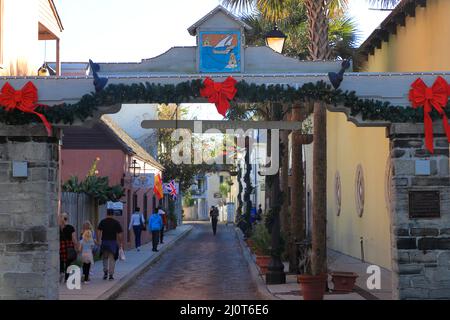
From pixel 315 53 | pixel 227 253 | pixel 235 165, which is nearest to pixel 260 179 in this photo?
pixel 235 165

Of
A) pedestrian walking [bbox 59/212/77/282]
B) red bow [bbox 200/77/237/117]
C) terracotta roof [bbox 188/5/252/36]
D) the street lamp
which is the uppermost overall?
the street lamp

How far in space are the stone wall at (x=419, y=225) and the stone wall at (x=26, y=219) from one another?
5332 millimetres

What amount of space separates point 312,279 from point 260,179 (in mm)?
44035

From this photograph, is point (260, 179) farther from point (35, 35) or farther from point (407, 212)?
point (407, 212)

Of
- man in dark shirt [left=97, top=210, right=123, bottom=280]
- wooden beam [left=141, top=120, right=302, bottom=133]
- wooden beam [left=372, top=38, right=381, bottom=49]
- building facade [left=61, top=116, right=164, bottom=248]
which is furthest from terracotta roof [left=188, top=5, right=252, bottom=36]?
building facade [left=61, top=116, right=164, bottom=248]

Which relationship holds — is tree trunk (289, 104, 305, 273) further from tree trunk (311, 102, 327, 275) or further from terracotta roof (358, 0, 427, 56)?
terracotta roof (358, 0, 427, 56)

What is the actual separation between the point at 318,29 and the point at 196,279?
6.92 metres

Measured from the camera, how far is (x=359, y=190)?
2366cm

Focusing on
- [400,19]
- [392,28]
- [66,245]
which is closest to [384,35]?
[392,28]

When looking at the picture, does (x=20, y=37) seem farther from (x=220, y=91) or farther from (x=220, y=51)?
(x=220, y=91)

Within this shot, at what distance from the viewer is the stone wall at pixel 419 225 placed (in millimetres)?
11430

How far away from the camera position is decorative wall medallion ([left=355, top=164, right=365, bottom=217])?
76.1 ft

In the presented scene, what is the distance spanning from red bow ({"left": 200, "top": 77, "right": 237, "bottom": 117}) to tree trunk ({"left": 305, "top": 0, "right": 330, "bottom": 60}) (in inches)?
205

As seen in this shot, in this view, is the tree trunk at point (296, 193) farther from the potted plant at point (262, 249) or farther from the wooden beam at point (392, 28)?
the wooden beam at point (392, 28)
